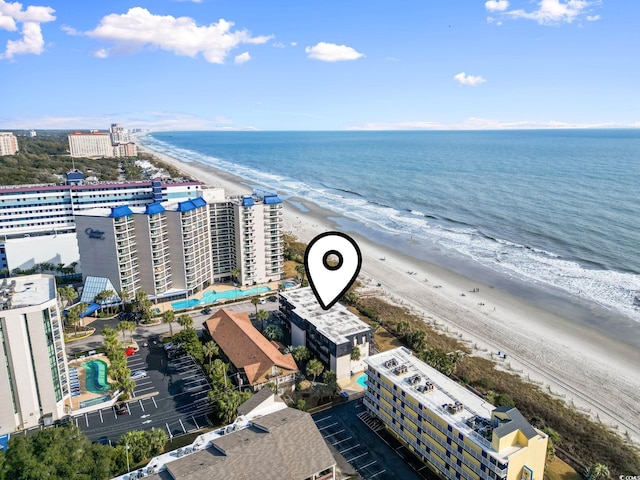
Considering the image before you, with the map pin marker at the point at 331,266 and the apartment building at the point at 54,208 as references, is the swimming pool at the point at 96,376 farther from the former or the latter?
the apartment building at the point at 54,208

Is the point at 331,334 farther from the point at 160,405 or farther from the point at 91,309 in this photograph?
the point at 91,309

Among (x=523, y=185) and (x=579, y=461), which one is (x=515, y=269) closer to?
(x=579, y=461)

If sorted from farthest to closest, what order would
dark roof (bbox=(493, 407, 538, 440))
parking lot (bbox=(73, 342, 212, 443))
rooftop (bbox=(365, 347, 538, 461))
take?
parking lot (bbox=(73, 342, 212, 443))
rooftop (bbox=(365, 347, 538, 461))
dark roof (bbox=(493, 407, 538, 440))

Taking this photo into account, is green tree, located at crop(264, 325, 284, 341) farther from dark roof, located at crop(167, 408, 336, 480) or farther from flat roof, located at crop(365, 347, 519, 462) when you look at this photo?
dark roof, located at crop(167, 408, 336, 480)

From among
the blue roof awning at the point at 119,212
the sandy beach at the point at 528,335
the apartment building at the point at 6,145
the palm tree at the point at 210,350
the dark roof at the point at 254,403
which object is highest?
the apartment building at the point at 6,145

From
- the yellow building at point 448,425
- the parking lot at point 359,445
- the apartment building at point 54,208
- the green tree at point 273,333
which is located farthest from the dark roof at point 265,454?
the apartment building at point 54,208

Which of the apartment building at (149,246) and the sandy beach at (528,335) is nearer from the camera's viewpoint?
the sandy beach at (528,335)

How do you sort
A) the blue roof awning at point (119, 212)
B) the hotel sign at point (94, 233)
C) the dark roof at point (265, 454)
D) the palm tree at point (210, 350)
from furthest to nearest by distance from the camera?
the hotel sign at point (94, 233), the blue roof awning at point (119, 212), the palm tree at point (210, 350), the dark roof at point (265, 454)

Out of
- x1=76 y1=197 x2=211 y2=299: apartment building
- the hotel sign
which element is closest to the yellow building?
x1=76 y1=197 x2=211 y2=299: apartment building
